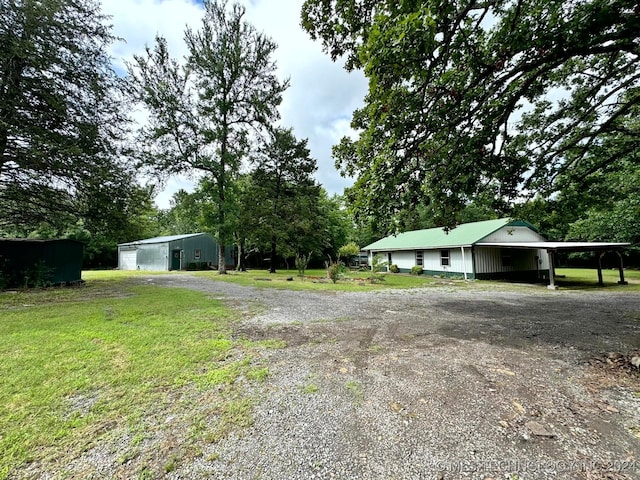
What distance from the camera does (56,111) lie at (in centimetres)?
934

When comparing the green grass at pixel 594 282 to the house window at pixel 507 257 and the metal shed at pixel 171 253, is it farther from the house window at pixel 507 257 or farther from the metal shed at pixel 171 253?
the metal shed at pixel 171 253

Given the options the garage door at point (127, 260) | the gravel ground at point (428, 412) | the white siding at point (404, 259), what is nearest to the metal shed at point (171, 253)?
the garage door at point (127, 260)

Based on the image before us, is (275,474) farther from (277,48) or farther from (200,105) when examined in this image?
(277,48)

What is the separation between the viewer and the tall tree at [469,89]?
3.89 metres

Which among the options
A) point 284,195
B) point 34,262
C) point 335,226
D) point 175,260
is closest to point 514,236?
point 284,195

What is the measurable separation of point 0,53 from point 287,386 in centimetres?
1248

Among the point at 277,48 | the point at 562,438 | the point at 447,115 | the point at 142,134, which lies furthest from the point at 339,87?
the point at 142,134

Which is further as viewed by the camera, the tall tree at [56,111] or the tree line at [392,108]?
the tall tree at [56,111]

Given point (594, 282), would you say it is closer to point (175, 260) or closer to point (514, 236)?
point (514, 236)

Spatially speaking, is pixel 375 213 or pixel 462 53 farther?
pixel 375 213

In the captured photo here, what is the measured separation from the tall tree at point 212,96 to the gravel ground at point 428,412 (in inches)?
654

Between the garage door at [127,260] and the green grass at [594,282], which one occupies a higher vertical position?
the garage door at [127,260]

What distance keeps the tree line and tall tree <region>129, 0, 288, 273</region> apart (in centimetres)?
10

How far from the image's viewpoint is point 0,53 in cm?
801
